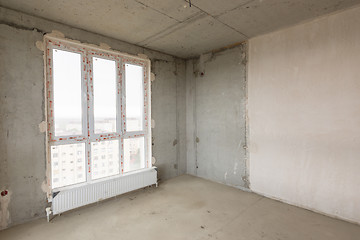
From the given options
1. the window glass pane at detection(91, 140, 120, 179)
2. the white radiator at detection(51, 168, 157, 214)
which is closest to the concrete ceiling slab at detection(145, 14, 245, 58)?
the window glass pane at detection(91, 140, 120, 179)

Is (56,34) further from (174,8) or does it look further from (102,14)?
(174,8)

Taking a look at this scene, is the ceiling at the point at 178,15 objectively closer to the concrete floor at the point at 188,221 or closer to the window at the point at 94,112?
the window at the point at 94,112

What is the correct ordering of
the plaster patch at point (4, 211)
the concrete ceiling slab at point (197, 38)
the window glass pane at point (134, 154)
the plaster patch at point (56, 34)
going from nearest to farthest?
the plaster patch at point (4, 211)
the plaster patch at point (56, 34)
the concrete ceiling slab at point (197, 38)
the window glass pane at point (134, 154)

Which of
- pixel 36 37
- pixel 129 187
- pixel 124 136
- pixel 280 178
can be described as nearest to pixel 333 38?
pixel 280 178

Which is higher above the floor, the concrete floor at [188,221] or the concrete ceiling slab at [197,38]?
the concrete ceiling slab at [197,38]

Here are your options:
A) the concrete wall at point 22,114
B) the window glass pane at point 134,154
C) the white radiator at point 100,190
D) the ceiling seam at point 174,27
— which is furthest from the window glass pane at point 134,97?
the concrete wall at point 22,114

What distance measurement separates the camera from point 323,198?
2760mm

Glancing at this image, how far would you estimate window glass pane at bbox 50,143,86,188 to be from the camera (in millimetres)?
2857

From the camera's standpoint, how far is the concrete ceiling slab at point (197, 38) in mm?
Result: 2889

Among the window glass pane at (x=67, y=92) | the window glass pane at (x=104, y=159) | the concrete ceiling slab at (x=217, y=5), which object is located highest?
the concrete ceiling slab at (x=217, y=5)

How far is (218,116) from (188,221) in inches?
89.2

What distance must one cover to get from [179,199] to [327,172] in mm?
2363

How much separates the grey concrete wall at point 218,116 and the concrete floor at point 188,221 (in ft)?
2.52

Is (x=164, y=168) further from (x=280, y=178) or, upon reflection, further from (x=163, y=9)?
(x=163, y=9)
